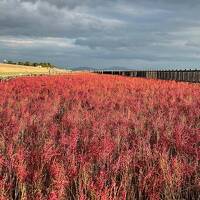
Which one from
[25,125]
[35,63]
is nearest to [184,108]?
[25,125]

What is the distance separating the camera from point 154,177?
604 cm

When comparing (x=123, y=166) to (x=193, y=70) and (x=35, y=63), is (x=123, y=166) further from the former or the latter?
(x=35, y=63)

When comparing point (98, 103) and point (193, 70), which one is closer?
point (98, 103)

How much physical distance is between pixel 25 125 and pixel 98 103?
533cm

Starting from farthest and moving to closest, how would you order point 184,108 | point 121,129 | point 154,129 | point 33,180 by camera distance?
point 184,108 → point 154,129 → point 121,129 → point 33,180

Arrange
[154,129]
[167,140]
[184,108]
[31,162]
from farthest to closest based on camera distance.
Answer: [184,108], [154,129], [167,140], [31,162]

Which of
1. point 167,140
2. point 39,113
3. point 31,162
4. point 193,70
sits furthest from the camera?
point 193,70

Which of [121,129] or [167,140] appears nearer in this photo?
[167,140]

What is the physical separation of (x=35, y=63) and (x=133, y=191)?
446ft

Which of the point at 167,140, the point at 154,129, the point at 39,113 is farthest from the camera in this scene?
the point at 39,113

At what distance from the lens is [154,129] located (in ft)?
33.3

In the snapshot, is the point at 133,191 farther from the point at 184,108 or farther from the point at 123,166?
the point at 184,108

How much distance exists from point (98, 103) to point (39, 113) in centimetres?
346

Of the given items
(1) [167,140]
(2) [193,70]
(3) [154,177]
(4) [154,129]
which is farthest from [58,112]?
(2) [193,70]
